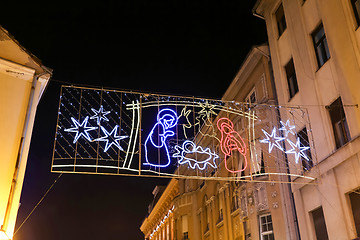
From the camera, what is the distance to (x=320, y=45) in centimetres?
1650

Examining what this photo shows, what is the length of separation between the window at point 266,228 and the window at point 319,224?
415 cm

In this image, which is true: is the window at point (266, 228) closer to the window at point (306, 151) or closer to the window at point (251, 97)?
the window at point (306, 151)

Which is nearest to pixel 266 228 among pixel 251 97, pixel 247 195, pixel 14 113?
pixel 247 195

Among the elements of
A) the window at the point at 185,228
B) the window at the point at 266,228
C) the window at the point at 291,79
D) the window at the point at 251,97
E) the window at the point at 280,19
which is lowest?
the window at the point at 266,228

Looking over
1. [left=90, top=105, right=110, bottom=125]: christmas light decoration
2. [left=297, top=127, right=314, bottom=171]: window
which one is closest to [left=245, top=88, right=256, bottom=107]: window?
[left=297, top=127, right=314, bottom=171]: window

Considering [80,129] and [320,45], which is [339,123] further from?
[80,129]

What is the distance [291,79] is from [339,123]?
4351 millimetres

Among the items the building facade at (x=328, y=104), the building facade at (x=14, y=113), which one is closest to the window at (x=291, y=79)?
the building facade at (x=328, y=104)

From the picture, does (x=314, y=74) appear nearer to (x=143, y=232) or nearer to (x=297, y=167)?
(x=297, y=167)

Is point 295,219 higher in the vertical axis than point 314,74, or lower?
lower

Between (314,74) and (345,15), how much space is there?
8.63 ft

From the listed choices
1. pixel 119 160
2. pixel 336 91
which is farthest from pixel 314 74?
pixel 119 160

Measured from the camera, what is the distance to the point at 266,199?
19.8 m

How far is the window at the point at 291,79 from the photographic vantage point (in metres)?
18.4
